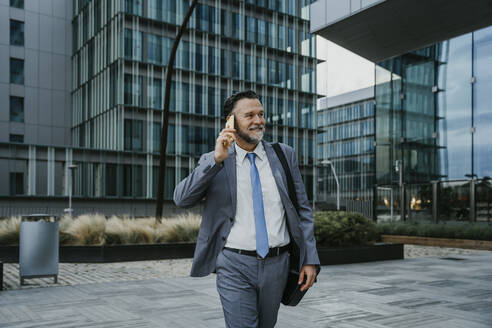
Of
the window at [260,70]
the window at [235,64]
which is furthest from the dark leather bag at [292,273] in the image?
the window at [260,70]

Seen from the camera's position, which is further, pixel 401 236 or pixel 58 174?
pixel 58 174

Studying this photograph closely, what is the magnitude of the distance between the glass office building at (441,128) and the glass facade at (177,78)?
76.0 feet

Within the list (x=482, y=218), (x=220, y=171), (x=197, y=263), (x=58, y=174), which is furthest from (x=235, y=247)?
Answer: (x=58, y=174)

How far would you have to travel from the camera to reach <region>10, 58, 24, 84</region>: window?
152ft

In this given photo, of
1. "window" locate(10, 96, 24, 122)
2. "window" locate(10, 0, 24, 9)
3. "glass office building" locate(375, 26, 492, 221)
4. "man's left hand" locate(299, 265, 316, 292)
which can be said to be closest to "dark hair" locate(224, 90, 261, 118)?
"man's left hand" locate(299, 265, 316, 292)

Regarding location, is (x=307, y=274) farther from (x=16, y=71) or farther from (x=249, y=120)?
(x=16, y=71)

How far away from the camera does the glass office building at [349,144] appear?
88500 mm

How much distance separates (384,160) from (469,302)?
63.5ft

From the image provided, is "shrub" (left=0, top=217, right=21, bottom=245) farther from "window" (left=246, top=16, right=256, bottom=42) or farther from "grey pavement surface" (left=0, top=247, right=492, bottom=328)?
"window" (left=246, top=16, right=256, bottom=42)

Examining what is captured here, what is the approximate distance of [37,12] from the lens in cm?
4762

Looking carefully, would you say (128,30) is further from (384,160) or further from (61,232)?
(61,232)

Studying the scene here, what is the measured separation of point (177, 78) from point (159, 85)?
6.11ft

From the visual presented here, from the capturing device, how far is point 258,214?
121 inches

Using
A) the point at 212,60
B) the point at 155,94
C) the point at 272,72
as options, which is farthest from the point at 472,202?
the point at 272,72
